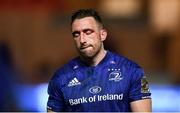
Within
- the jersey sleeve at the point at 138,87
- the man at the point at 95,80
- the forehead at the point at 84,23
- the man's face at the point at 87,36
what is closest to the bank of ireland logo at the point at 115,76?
the man at the point at 95,80

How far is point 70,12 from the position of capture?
46.9ft

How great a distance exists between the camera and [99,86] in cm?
596

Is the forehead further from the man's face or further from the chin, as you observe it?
the chin

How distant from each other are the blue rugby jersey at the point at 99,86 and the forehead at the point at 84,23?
30 cm

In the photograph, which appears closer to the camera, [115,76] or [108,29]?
[115,76]

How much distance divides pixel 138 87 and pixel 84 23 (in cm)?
65

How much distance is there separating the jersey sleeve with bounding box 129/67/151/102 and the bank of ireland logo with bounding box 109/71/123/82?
110 millimetres

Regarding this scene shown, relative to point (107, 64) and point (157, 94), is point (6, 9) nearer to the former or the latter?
point (157, 94)

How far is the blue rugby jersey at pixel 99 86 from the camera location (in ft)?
19.3

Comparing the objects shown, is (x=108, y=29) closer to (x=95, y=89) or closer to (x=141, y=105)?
(x=95, y=89)

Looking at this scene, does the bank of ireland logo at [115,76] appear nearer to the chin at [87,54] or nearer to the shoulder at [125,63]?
the shoulder at [125,63]

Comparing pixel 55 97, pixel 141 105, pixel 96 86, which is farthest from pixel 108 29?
pixel 141 105

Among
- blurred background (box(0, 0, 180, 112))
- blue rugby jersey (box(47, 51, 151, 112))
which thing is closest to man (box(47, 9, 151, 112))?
blue rugby jersey (box(47, 51, 151, 112))

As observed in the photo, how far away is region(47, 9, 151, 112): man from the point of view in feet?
19.3
